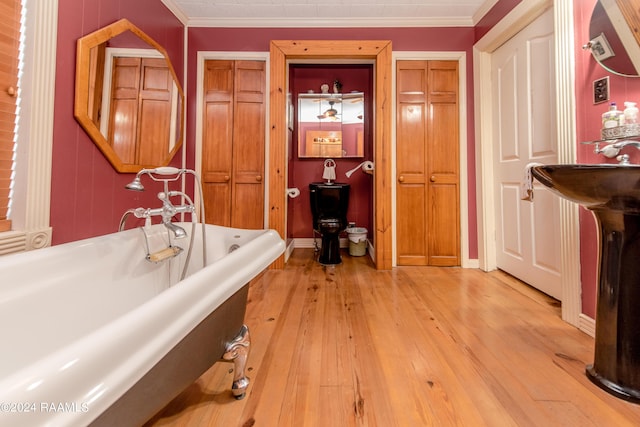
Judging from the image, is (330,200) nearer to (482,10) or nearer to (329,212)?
(329,212)

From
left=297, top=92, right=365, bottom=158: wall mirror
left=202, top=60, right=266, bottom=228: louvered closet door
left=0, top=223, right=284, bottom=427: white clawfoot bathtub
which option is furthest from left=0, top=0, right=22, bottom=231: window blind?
left=297, top=92, right=365, bottom=158: wall mirror

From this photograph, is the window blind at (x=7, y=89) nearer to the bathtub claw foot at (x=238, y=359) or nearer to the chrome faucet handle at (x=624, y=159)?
the bathtub claw foot at (x=238, y=359)

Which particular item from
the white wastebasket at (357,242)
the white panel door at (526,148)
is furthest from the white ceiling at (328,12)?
the white wastebasket at (357,242)

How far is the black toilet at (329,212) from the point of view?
2889mm

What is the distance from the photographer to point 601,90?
1.43m

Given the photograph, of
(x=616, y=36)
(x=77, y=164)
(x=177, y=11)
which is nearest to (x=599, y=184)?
(x=616, y=36)

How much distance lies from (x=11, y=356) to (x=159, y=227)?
2.46ft

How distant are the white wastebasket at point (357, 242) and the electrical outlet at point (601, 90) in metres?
2.17

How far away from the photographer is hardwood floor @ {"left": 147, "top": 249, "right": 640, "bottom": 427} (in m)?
0.97

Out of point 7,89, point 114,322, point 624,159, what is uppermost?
point 7,89

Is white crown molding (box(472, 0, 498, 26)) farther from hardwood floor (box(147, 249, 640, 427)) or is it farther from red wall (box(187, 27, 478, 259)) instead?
hardwood floor (box(147, 249, 640, 427))

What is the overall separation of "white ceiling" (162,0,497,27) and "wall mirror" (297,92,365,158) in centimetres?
85

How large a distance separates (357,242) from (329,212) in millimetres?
535

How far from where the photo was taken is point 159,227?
4.86 ft
